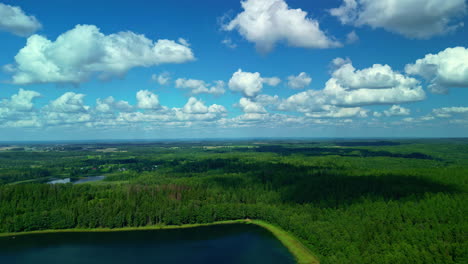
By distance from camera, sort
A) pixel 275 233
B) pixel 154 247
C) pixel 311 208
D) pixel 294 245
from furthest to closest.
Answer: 1. pixel 311 208
2. pixel 275 233
3. pixel 154 247
4. pixel 294 245

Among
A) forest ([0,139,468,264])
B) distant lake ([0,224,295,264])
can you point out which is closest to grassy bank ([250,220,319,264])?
forest ([0,139,468,264])

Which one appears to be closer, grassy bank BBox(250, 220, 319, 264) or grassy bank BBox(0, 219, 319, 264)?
grassy bank BBox(250, 220, 319, 264)

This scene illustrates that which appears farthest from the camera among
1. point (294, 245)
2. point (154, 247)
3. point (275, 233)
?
point (275, 233)

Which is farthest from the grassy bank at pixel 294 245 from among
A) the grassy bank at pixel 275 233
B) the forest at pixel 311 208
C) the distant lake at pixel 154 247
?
the distant lake at pixel 154 247

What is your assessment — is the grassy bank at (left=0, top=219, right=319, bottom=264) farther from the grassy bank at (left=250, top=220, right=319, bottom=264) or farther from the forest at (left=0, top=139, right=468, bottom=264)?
the forest at (left=0, top=139, right=468, bottom=264)

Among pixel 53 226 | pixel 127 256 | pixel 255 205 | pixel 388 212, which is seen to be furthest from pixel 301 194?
pixel 53 226

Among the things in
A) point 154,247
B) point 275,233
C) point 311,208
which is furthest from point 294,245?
point 154,247

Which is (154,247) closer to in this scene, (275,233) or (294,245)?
(275,233)

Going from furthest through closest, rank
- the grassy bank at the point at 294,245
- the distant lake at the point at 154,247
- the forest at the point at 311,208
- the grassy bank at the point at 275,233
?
the distant lake at the point at 154,247 → the grassy bank at the point at 275,233 → the grassy bank at the point at 294,245 → the forest at the point at 311,208

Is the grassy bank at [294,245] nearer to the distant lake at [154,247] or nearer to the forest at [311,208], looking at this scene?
the forest at [311,208]
